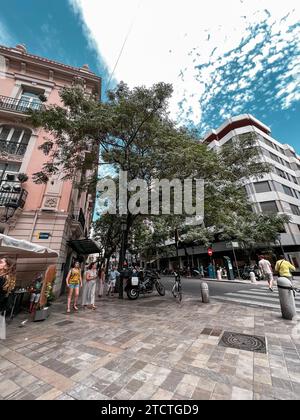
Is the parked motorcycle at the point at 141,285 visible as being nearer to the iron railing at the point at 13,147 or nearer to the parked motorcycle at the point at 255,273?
the iron railing at the point at 13,147

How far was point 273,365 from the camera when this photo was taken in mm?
2912

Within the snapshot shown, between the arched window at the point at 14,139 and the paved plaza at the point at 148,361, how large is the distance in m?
10.4

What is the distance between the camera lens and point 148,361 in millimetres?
3057

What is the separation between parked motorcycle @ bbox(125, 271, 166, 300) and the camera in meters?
9.37

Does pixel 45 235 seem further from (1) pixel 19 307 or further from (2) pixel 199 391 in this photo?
(2) pixel 199 391

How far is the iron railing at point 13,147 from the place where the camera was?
11336 millimetres

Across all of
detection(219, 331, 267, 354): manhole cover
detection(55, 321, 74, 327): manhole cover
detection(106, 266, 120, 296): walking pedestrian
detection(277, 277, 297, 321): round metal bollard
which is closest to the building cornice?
detection(106, 266, 120, 296): walking pedestrian

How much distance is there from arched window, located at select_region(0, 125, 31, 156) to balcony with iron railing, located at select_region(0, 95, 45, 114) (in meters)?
1.15

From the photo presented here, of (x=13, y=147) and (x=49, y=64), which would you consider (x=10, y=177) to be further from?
(x=49, y=64)

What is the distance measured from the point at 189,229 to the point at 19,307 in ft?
59.5

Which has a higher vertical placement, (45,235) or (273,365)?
(45,235)

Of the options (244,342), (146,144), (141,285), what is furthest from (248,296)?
(146,144)

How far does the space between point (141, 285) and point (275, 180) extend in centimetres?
2529

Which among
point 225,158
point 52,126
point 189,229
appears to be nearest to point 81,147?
point 52,126
